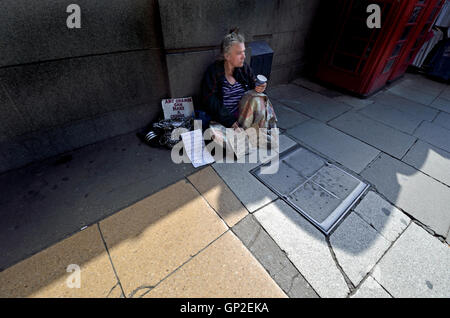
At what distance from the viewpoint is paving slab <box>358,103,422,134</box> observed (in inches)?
150

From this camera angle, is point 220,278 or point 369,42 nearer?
point 220,278

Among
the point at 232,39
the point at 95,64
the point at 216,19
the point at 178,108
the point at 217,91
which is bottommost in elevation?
the point at 178,108

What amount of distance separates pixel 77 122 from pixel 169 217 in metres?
1.85

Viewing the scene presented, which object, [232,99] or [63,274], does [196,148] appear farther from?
[63,274]

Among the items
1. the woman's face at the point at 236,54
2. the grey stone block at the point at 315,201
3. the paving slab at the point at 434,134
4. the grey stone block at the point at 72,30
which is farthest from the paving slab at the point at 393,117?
the grey stone block at the point at 72,30

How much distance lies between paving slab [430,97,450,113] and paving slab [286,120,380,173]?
294 centimetres

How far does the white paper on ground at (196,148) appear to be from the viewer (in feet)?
9.14

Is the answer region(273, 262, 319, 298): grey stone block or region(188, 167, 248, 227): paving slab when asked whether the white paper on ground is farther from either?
region(273, 262, 319, 298): grey stone block

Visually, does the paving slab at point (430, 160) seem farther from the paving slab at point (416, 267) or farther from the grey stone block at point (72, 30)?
the grey stone block at point (72, 30)

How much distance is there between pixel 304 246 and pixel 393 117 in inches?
147

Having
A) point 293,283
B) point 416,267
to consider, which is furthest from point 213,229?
point 416,267

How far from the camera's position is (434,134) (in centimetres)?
364

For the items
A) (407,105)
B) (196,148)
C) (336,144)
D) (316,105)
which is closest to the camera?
(196,148)

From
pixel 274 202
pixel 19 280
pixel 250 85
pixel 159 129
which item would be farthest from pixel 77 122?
pixel 274 202
